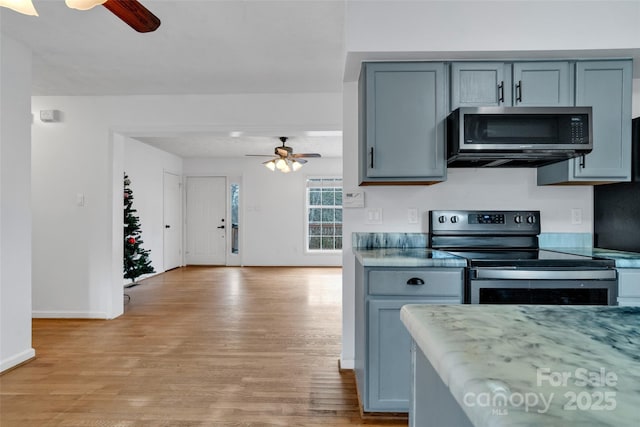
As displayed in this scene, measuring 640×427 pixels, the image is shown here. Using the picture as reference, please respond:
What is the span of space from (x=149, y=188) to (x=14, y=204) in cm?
366

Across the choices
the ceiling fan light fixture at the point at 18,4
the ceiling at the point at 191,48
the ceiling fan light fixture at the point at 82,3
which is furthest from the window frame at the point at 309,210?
the ceiling fan light fixture at the point at 18,4

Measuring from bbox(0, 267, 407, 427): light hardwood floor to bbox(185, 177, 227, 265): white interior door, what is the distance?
10.1 ft

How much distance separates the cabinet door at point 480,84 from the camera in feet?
7.38

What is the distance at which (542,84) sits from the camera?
224cm

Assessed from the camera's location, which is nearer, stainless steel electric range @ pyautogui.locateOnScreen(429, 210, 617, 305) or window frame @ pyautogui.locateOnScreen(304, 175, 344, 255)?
stainless steel electric range @ pyautogui.locateOnScreen(429, 210, 617, 305)

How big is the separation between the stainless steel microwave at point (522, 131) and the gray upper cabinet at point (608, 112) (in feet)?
0.75

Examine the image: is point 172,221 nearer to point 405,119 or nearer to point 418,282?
point 405,119

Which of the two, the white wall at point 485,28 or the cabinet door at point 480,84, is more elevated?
the white wall at point 485,28

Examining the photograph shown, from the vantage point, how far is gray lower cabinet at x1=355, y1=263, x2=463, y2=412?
1.93m

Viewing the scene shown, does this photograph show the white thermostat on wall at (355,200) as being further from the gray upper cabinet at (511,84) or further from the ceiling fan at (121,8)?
the ceiling fan at (121,8)

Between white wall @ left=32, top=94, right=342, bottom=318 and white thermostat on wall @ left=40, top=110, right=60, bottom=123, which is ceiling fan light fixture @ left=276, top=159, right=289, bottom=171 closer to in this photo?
white wall @ left=32, top=94, right=342, bottom=318

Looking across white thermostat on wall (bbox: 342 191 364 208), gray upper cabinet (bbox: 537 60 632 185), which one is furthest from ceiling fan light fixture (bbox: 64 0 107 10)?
gray upper cabinet (bbox: 537 60 632 185)

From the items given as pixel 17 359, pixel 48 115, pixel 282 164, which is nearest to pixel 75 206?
pixel 48 115

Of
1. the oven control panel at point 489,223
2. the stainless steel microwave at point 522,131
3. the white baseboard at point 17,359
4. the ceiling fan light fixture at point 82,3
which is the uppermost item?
the ceiling fan light fixture at point 82,3
